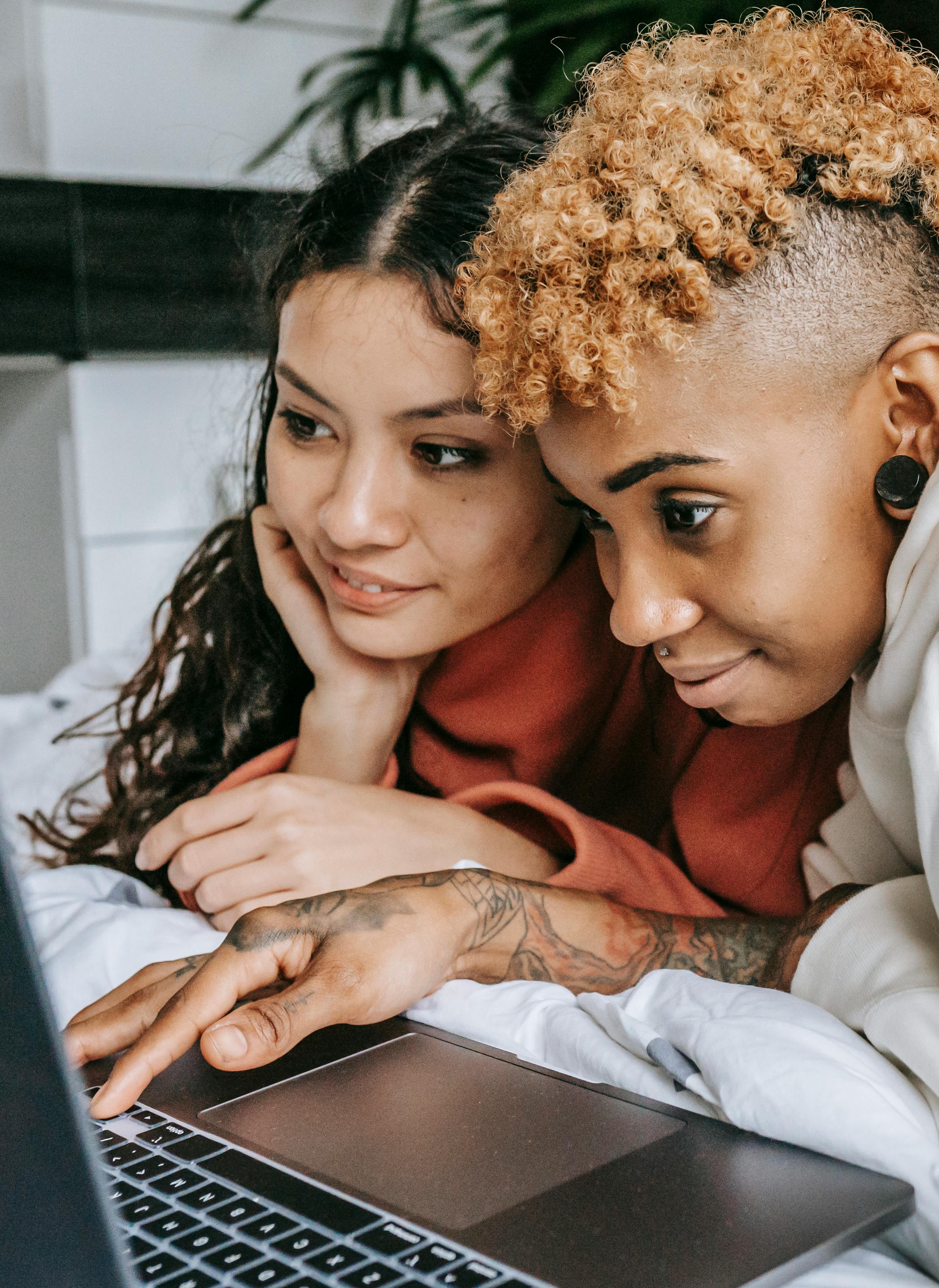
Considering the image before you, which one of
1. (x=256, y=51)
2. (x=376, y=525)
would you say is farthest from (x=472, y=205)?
(x=256, y=51)

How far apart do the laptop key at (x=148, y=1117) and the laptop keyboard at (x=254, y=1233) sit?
0.10 ft

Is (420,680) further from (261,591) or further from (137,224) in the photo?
(137,224)

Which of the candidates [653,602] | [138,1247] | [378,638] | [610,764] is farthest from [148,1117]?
[610,764]

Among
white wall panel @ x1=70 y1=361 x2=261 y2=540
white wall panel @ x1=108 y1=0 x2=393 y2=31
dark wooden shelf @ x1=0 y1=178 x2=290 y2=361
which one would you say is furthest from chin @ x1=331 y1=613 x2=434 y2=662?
white wall panel @ x1=108 y1=0 x2=393 y2=31

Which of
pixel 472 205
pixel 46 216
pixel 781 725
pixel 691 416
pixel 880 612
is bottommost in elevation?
pixel 781 725

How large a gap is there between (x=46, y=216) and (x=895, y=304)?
6.59ft

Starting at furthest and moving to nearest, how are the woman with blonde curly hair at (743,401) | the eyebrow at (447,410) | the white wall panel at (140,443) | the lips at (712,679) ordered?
1. the white wall panel at (140,443)
2. the eyebrow at (447,410)
3. the lips at (712,679)
4. the woman with blonde curly hair at (743,401)

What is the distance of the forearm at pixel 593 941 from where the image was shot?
2.83ft

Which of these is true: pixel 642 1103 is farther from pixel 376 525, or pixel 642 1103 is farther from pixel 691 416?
pixel 376 525

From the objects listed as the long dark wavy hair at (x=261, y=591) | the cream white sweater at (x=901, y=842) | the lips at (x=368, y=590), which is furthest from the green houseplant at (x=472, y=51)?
the cream white sweater at (x=901, y=842)

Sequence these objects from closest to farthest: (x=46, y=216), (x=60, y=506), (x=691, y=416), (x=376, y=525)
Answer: (x=691, y=416) → (x=376, y=525) → (x=46, y=216) → (x=60, y=506)

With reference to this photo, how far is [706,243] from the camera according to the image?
681 mm

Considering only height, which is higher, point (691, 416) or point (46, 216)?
point (46, 216)

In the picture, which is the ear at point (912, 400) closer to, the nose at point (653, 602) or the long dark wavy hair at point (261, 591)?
the nose at point (653, 602)
